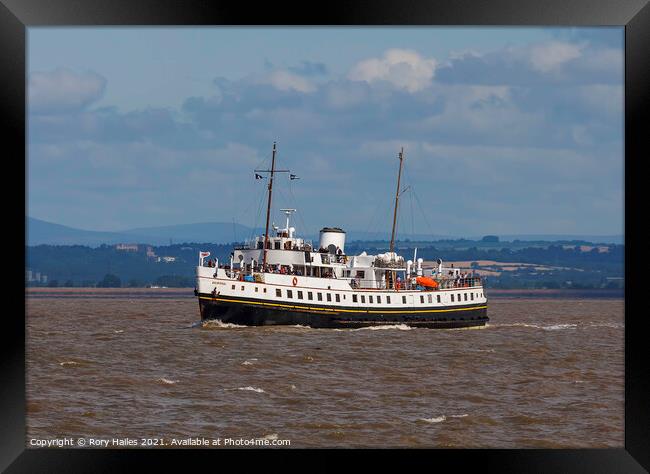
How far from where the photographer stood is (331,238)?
83.6m

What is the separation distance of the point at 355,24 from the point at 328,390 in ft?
79.0

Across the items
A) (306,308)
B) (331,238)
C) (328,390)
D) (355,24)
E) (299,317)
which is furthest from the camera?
(331,238)

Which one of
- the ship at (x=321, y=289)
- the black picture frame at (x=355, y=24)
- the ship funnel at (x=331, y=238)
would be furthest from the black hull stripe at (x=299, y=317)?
the black picture frame at (x=355, y=24)

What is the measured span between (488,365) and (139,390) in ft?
67.6

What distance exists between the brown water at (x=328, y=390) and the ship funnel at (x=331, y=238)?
10.9 m

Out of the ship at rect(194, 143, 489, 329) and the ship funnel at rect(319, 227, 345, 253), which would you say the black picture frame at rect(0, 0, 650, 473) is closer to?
the ship at rect(194, 143, 489, 329)

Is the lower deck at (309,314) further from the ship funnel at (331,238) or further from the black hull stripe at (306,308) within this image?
the ship funnel at (331,238)

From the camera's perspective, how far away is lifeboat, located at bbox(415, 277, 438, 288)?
276ft

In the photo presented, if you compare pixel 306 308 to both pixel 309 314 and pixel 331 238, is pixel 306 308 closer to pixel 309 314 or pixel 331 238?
pixel 309 314

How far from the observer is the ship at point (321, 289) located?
74688 millimetres

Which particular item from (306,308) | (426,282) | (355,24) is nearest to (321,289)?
(306,308)

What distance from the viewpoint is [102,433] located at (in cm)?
2902
